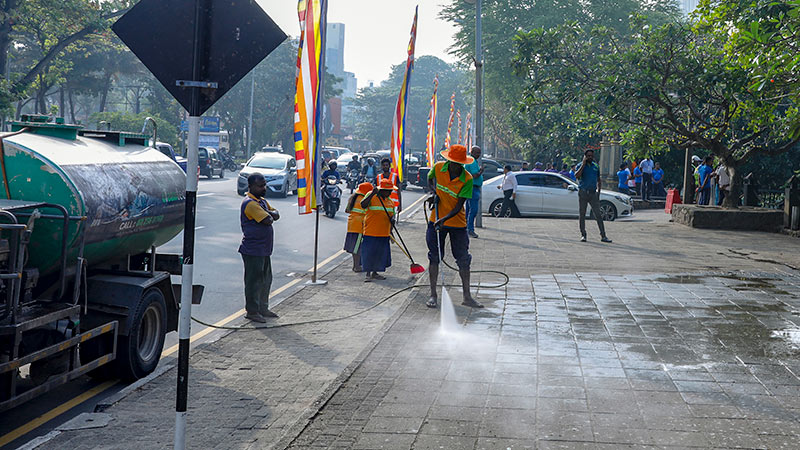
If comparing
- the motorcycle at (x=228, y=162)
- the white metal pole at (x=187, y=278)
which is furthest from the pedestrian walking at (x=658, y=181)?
the motorcycle at (x=228, y=162)

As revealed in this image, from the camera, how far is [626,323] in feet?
28.0

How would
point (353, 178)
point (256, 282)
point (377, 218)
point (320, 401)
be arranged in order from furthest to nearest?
point (353, 178) → point (377, 218) → point (256, 282) → point (320, 401)

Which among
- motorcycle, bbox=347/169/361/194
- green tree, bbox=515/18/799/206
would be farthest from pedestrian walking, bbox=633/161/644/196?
motorcycle, bbox=347/169/361/194

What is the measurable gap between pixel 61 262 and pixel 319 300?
512 cm

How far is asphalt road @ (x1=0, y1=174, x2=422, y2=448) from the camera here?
5984mm

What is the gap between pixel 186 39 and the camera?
440 cm

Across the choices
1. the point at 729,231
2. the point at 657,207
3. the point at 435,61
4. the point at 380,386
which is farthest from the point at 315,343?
the point at 435,61

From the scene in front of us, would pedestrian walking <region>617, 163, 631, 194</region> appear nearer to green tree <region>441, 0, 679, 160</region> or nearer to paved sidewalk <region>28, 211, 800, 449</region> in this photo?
green tree <region>441, 0, 679, 160</region>

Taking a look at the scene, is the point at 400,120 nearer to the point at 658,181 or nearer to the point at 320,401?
the point at 320,401

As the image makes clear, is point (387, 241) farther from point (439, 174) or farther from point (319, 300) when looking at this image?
point (439, 174)

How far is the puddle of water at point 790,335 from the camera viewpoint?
25.2 ft

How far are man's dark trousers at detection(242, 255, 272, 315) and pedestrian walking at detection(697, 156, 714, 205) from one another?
1829 centimetres

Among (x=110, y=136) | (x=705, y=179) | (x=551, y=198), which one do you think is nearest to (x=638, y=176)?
(x=705, y=179)

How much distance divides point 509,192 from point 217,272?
12.6 metres
